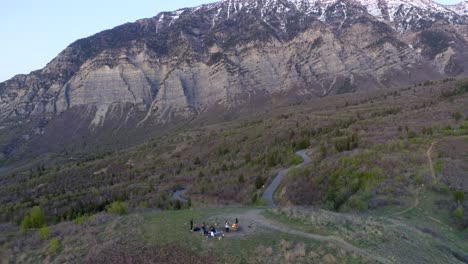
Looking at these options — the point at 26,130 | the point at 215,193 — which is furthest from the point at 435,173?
the point at 26,130

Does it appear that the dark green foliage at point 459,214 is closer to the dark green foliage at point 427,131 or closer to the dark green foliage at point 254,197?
the dark green foliage at point 254,197

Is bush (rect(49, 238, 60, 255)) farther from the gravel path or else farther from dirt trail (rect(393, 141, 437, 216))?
the gravel path

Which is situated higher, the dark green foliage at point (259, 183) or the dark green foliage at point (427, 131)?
the dark green foliage at point (427, 131)

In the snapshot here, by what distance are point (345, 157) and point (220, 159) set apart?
3965 cm

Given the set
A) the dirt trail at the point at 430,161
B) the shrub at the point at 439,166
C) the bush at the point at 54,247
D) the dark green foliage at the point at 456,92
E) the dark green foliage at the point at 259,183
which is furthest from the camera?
the dark green foliage at the point at 456,92

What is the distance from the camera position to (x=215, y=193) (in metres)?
54.0

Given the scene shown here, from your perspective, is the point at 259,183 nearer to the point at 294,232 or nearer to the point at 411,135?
the point at 411,135

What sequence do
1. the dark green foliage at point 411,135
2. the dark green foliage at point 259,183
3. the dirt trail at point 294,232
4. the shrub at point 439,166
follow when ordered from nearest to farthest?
the dirt trail at point 294,232 < the shrub at point 439,166 < the dark green foliage at point 259,183 < the dark green foliage at point 411,135

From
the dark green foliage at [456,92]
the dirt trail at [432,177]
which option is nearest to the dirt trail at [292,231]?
the dirt trail at [432,177]

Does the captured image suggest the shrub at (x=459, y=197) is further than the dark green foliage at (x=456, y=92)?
No

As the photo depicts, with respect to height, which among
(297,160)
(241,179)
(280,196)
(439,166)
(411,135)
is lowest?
(241,179)

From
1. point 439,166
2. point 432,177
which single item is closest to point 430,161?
point 439,166

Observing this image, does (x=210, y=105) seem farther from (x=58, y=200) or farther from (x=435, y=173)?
(x=435, y=173)

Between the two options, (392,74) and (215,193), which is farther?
(392,74)
